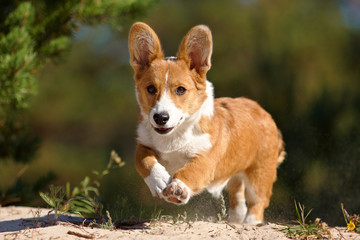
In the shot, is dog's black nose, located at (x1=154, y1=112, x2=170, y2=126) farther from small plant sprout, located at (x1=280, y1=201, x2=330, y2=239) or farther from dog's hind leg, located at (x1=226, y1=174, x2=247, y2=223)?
dog's hind leg, located at (x1=226, y1=174, x2=247, y2=223)

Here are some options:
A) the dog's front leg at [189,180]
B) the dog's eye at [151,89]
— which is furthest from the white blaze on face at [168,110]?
the dog's front leg at [189,180]

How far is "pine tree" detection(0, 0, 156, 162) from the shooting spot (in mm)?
5055

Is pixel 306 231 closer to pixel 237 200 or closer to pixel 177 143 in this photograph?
pixel 177 143

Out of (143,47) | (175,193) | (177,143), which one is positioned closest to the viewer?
(175,193)

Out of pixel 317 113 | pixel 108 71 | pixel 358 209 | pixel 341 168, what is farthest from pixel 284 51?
pixel 108 71

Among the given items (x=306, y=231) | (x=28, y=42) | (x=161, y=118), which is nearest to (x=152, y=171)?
(x=161, y=118)

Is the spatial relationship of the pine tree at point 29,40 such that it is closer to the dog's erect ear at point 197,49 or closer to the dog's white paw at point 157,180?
the dog's erect ear at point 197,49

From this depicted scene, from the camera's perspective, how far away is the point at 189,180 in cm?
372

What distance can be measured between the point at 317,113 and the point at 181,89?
4.74m

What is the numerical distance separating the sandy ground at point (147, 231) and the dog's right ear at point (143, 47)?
1.39 m

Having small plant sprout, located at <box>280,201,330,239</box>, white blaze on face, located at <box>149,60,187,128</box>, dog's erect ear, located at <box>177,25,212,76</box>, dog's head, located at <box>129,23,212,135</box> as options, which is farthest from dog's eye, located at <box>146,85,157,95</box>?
small plant sprout, located at <box>280,201,330,239</box>

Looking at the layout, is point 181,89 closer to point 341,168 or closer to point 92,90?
point 341,168

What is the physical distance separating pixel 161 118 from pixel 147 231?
35.2 inches

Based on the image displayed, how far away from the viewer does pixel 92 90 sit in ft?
45.7
